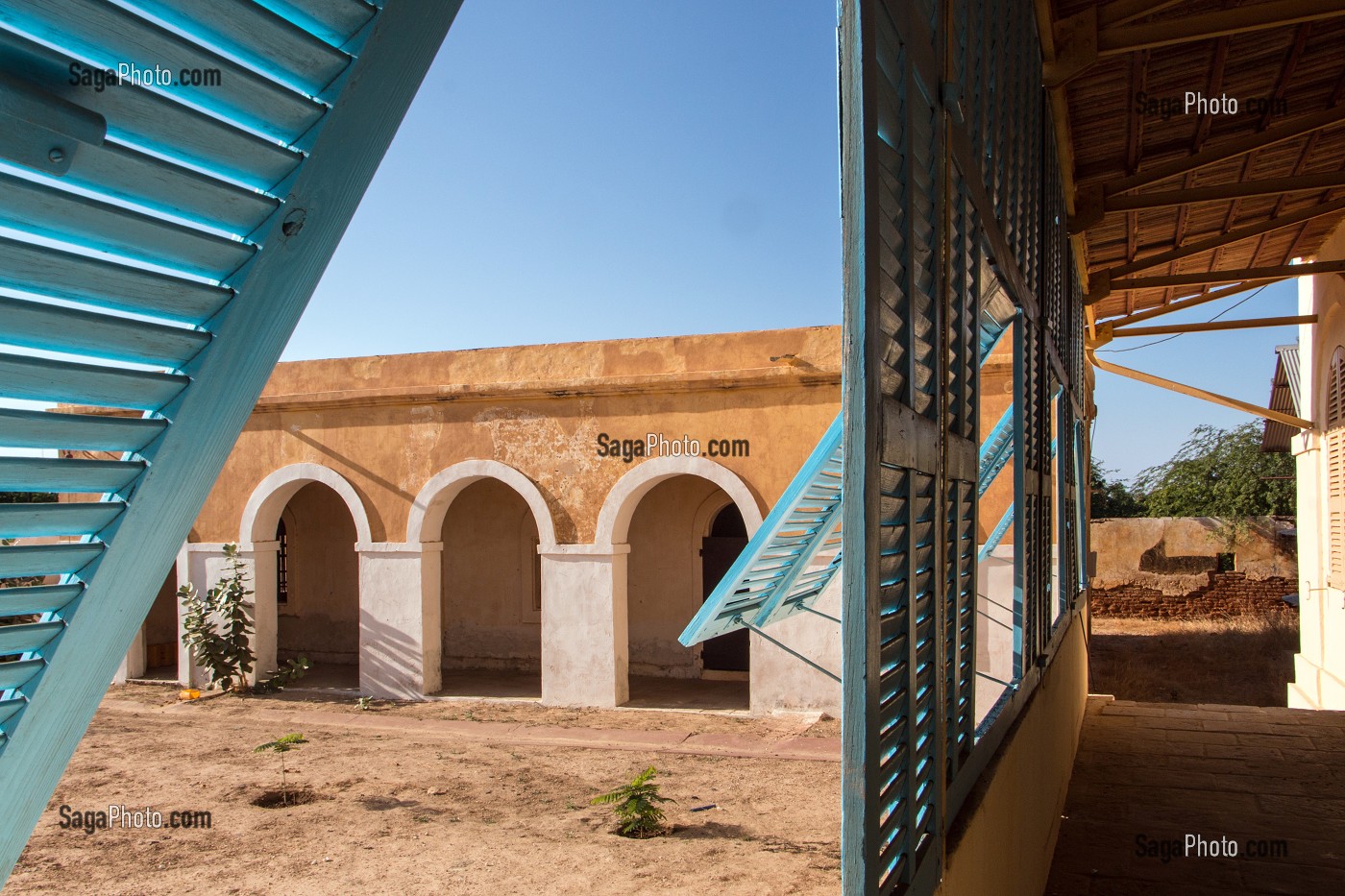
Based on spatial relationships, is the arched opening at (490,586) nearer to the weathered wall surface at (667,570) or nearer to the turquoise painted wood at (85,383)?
the weathered wall surface at (667,570)

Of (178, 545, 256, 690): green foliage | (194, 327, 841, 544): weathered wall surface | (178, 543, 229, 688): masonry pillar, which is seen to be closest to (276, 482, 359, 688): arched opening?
(178, 543, 229, 688): masonry pillar

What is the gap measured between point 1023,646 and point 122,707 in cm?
1218

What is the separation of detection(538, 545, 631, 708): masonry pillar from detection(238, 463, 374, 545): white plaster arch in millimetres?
2821

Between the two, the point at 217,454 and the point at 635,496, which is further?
the point at 635,496

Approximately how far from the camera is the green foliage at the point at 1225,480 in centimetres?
2534

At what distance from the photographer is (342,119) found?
100 cm

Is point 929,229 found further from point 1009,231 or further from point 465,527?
point 465,527

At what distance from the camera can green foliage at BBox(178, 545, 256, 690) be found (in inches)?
531

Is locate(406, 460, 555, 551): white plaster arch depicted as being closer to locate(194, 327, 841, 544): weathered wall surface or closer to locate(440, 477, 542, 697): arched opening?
locate(194, 327, 841, 544): weathered wall surface

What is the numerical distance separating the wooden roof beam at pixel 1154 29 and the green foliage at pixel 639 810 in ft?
16.8

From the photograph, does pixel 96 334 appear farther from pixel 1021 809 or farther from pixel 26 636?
pixel 1021 809

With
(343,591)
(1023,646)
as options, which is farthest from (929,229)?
(343,591)

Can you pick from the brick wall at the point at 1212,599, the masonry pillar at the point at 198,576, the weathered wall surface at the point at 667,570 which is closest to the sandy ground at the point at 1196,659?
the brick wall at the point at 1212,599

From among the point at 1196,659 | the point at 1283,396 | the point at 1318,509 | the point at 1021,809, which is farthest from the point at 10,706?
the point at 1283,396
